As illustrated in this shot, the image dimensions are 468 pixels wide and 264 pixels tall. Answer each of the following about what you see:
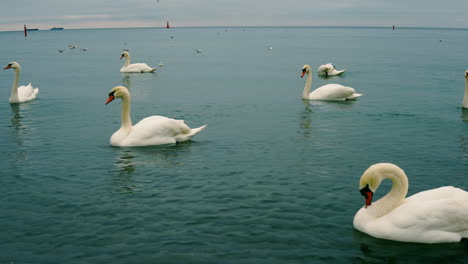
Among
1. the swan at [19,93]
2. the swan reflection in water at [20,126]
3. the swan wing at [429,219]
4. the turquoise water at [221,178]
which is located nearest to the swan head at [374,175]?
the swan wing at [429,219]

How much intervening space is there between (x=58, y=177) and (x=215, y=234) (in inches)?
207

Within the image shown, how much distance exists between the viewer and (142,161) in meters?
14.1

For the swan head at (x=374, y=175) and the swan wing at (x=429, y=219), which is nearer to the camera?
the swan wing at (x=429, y=219)

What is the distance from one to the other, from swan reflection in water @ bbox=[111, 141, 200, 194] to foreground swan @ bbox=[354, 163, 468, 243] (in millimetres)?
5231

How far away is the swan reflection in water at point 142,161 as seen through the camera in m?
12.2

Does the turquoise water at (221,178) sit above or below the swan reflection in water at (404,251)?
above

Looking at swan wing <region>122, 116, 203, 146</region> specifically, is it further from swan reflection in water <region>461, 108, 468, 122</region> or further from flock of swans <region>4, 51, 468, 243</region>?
swan reflection in water <region>461, 108, 468, 122</region>

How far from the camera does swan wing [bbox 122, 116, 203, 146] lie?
15320 mm

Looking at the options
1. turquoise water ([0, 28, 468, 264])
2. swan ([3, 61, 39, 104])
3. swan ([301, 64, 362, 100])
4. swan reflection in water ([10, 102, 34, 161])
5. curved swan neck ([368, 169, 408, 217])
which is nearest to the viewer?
turquoise water ([0, 28, 468, 264])

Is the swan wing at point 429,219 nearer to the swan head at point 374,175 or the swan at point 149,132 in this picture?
the swan head at point 374,175

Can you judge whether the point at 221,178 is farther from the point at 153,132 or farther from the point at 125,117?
the point at 125,117

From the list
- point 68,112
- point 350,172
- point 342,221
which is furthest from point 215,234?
point 68,112

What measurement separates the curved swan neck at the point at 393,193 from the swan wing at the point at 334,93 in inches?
667

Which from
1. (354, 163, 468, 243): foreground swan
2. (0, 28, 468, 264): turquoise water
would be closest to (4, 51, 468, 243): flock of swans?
(354, 163, 468, 243): foreground swan
